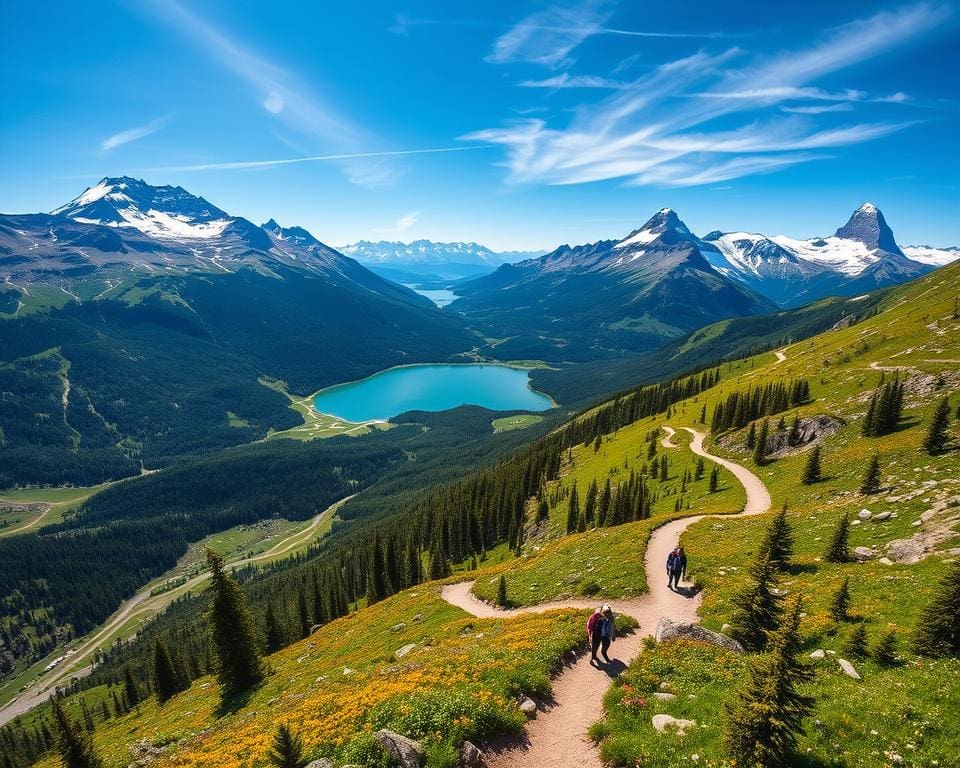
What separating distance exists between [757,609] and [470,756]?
45.4 ft

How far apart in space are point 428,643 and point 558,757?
1994cm

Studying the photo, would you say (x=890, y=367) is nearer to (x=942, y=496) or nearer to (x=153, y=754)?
(x=942, y=496)

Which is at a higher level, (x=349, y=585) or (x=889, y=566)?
(x=889, y=566)

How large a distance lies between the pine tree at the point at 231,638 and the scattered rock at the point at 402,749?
33.4 meters

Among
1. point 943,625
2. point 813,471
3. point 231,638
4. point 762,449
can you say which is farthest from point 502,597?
point 762,449

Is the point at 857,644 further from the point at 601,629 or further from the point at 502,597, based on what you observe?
the point at 502,597

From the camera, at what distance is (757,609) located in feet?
65.6

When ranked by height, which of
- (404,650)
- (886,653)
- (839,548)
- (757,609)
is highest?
(886,653)

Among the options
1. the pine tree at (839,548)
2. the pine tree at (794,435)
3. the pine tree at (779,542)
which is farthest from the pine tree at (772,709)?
the pine tree at (794,435)

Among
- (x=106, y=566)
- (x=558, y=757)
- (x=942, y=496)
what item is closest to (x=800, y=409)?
(x=942, y=496)

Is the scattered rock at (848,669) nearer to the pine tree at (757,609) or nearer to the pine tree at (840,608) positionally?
the pine tree at (757,609)

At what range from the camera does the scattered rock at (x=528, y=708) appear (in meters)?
17.1

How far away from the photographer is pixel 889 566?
2525 centimetres

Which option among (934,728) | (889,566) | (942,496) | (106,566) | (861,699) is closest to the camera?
(934,728)
